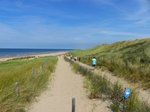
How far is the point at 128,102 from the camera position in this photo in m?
9.08

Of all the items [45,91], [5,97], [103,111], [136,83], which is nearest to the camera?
[5,97]

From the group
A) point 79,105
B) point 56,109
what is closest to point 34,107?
point 56,109

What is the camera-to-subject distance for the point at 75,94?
43.1 feet

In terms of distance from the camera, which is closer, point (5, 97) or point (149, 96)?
point (5, 97)

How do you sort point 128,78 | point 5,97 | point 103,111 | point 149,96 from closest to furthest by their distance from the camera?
point 5,97, point 103,111, point 149,96, point 128,78

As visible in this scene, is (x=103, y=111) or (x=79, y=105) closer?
(x=103, y=111)

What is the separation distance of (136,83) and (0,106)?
831 cm

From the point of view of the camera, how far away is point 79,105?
10547mm

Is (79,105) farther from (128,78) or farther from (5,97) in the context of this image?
(128,78)

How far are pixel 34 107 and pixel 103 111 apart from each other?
2.43 metres

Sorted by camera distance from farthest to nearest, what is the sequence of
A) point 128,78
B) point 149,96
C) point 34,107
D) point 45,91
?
point 128,78
point 45,91
point 149,96
point 34,107

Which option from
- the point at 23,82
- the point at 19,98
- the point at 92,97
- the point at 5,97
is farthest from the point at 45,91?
the point at 5,97

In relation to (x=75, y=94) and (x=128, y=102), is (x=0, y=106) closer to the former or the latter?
(x=128, y=102)

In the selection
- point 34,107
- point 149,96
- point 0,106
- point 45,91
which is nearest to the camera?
point 0,106
